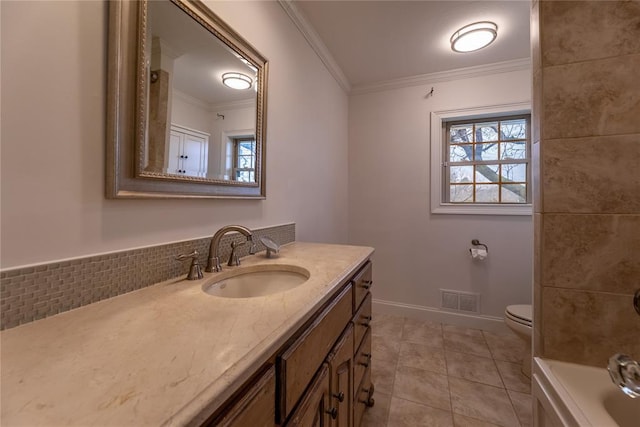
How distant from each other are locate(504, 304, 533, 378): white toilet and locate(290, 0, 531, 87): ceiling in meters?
1.99

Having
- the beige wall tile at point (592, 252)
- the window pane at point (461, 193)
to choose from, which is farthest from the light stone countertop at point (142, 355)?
the window pane at point (461, 193)

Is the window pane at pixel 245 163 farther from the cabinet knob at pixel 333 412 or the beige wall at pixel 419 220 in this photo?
the beige wall at pixel 419 220

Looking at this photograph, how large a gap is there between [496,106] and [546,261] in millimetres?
1953

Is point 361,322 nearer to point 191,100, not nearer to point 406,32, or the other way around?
point 191,100

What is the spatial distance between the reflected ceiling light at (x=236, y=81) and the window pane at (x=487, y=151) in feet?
7.33

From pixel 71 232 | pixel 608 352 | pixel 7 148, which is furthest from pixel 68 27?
pixel 608 352

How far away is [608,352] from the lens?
89 centimetres

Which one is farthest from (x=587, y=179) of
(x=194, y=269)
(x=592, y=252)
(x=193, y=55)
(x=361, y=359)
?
(x=193, y=55)

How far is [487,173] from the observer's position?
8.22 ft

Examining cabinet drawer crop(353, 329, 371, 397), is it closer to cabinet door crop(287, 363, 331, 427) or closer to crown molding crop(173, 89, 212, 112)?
cabinet door crop(287, 363, 331, 427)

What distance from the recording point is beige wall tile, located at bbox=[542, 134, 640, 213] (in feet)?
2.81

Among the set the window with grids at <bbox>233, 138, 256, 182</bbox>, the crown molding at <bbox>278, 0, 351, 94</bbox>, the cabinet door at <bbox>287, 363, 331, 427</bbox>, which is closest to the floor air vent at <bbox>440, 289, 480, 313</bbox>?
the cabinet door at <bbox>287, 363, 331, 427</bbox>

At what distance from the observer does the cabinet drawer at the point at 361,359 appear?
1.17 meters

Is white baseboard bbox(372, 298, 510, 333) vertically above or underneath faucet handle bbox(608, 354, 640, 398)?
underneath
